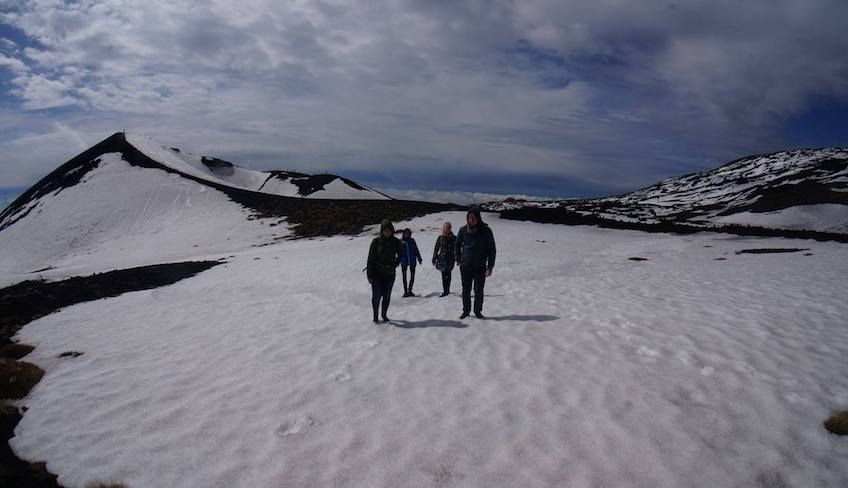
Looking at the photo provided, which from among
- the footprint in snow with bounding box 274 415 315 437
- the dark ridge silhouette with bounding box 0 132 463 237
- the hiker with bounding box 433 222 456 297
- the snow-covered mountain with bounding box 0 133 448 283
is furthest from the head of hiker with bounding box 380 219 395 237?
the dark ridge silhouette with bounding box 0 132 463 237

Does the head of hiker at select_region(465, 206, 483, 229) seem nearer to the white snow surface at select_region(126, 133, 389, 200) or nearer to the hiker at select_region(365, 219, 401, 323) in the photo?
the hiker at select_region(365, 219, 401, 323)

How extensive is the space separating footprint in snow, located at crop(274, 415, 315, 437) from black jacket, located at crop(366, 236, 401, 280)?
4722mm

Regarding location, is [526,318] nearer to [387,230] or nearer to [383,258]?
[383,258]

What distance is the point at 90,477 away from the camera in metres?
4.76

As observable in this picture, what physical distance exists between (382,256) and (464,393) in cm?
458

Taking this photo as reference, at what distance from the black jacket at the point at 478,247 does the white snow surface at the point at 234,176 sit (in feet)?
216

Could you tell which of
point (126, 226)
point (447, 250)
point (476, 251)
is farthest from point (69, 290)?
point (126, 226)

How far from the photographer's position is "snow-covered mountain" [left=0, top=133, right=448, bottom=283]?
43062mm

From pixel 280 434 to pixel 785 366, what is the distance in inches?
304

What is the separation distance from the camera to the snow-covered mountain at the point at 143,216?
4306 centimetres

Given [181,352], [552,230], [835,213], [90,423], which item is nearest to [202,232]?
[552,230]

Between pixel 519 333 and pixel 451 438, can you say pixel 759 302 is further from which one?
pixel 451 438

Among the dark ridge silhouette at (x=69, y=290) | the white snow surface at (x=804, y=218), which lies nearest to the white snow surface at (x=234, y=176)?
the dark ridge silhouette at (x=69, y=290)

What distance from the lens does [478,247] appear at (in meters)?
9.94
